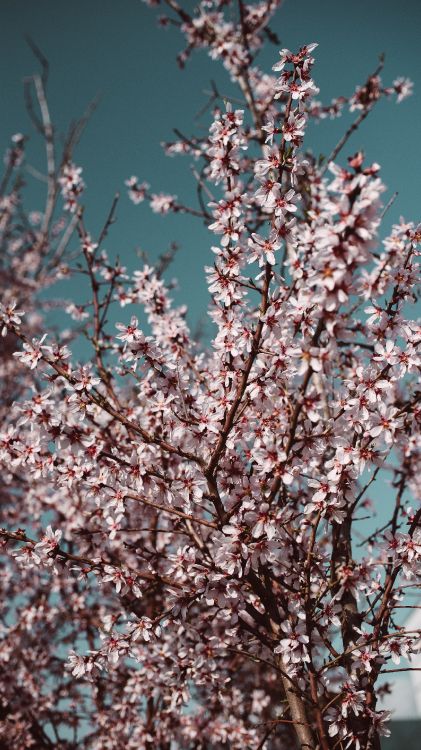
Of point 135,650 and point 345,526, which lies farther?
point 135,650

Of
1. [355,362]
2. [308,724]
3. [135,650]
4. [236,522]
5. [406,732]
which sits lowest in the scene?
[406,732]

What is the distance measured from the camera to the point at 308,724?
268 centimetres

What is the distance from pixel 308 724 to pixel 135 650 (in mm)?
2109

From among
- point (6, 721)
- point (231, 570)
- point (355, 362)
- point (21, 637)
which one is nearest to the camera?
point (231, 570)

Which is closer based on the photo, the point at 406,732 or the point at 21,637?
the point at 21,637

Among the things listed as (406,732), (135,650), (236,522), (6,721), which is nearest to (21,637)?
(6,721)

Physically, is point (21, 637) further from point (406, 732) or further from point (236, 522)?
point (406, 732)

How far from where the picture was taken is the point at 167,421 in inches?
123

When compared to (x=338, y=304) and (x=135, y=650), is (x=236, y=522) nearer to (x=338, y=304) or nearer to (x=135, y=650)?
(x=338, y=304)

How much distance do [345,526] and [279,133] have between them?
8.28ft

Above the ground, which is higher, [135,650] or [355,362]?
[355,362]

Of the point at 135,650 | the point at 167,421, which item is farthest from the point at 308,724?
the point at 135,650

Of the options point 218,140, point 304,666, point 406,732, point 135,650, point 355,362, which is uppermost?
point 218,140

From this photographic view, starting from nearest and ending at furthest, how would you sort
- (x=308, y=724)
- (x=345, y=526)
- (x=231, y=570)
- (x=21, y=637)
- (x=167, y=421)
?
(x=231, y=570), (x=308, y=724), (x=167, y=421), (x=345, y=526), (x=21, y=637)
